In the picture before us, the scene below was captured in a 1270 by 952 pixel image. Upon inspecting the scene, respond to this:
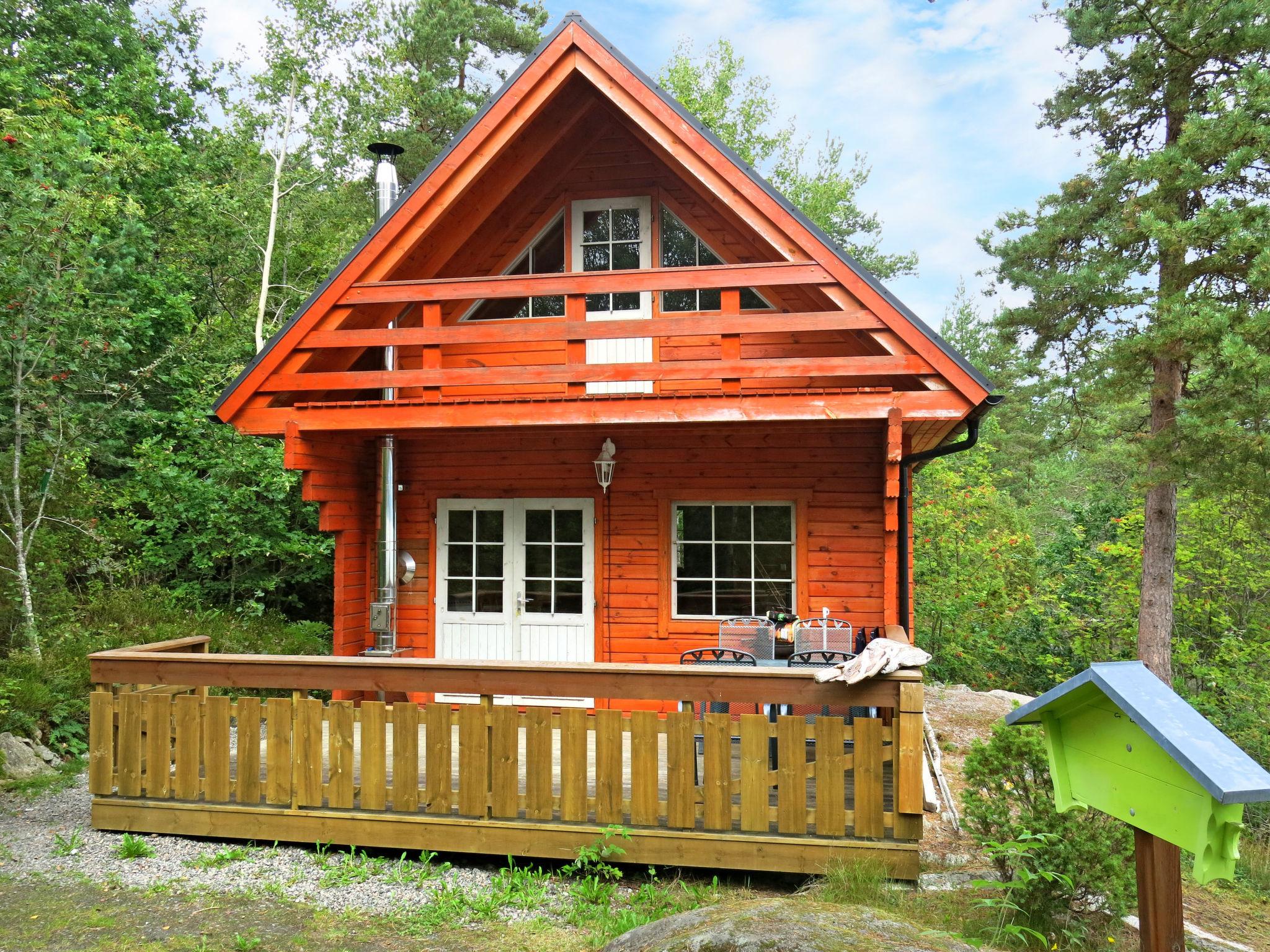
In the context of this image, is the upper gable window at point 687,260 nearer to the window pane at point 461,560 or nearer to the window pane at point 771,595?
the window pane at point 771,595

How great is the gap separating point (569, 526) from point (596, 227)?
3.06 meters

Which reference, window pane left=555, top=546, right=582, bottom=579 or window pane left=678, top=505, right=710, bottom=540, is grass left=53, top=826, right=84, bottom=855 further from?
window pane left=678, top=505, right=710, bottom=540

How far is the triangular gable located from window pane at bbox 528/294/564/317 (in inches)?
73.0

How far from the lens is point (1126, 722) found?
8.31 ft

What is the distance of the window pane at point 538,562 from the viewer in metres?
8.43

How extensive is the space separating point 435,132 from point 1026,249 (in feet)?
48.8

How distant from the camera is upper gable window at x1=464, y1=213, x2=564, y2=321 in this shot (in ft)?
28.2

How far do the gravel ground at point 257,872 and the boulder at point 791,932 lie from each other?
6.07ft

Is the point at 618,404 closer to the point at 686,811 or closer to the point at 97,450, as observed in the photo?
the point at 686,811

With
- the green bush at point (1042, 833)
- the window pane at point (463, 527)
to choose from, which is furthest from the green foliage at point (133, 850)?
the green bush at point (1042, 833)

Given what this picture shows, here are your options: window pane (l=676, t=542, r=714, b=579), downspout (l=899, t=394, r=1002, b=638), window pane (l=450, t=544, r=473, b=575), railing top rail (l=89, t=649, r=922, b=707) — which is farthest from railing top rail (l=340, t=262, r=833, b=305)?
railing top rail (l=89, t=649, r=922, b=707)

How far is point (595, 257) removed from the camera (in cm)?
852

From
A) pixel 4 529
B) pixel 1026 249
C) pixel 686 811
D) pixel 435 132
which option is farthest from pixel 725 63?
pixel 686 811

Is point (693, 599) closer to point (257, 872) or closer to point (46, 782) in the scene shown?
point (257, 872)
